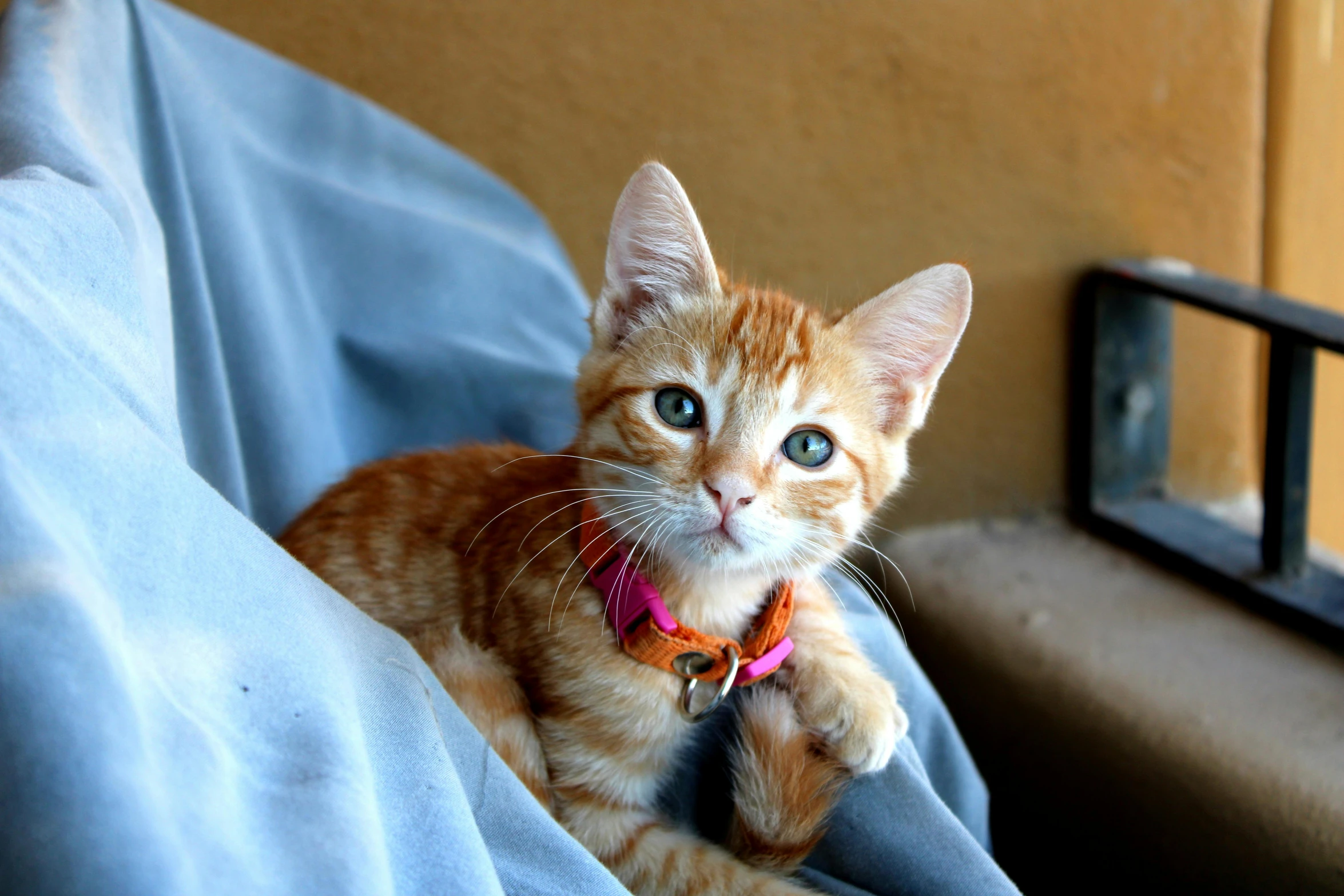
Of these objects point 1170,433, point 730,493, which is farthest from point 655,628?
point 1170,433

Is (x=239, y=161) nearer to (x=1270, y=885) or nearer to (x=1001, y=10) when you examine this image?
(x=1001, y=10)

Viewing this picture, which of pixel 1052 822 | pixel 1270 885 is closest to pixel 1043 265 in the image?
pixel 1052 822

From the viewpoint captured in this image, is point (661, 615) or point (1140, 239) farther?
point (1140, 239)

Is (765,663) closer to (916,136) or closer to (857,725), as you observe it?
(857,725)

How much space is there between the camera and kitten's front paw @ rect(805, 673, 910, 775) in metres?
0.94

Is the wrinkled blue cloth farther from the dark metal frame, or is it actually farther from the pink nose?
the dark metal frame

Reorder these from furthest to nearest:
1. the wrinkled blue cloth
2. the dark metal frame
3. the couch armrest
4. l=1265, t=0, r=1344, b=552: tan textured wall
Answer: l=1265, t=0, r=1344, b=552: tan textured wall
the dark metal frame
the couch armrest
the wrinkled blue cloth

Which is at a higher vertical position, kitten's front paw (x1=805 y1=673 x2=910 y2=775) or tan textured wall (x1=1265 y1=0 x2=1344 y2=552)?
tan textured wall (x1=1265 y1=0 x2=1344 y2=552)

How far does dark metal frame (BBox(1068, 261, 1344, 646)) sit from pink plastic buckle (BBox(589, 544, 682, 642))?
3.55 ft

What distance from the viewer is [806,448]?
0.97 meters

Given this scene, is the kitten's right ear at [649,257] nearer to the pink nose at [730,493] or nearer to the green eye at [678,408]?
the green eye at [678,408]

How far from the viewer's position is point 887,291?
99cm

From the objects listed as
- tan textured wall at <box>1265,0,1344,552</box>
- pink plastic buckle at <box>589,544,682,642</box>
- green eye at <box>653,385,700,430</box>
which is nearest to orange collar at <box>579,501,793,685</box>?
pink plastic buckle at <box>589,544,682,642</box>

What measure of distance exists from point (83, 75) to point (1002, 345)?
160 cm
